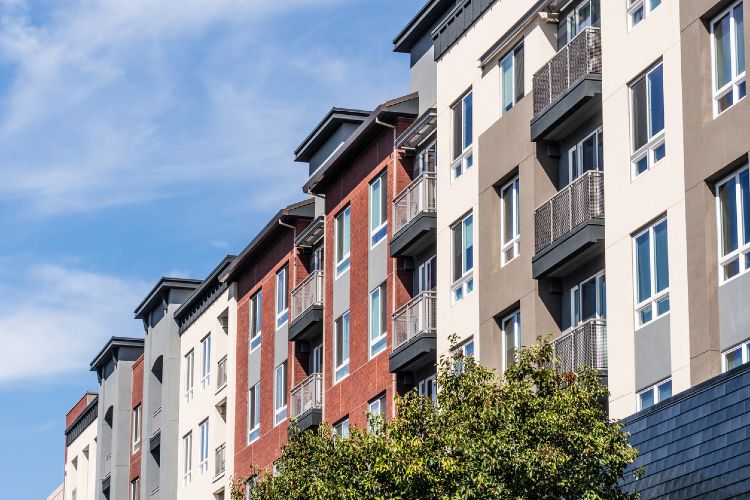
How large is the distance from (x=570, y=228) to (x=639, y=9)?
473 cm

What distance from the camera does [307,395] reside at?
158 feet

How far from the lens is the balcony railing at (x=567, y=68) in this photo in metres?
32.4

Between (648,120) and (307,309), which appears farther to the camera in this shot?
(307,309)

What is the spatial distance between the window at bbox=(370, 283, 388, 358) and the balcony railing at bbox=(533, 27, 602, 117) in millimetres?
10457

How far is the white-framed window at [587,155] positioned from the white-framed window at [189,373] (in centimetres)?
3041

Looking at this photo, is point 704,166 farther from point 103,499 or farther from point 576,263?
point 103,499

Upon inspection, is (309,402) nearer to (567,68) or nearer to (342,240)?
(342,240)

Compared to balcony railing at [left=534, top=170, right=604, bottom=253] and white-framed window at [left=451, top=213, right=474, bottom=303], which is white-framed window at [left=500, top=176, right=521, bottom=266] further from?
white-framed window at [left=451, top=213, right=474, bottom=303]

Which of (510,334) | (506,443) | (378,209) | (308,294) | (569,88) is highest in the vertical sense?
(378,209)

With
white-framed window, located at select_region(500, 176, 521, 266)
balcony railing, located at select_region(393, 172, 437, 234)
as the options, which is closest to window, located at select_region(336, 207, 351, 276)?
balcony railing, located at select_region(393, 172, 437, 234)

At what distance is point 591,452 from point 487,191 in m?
12.4

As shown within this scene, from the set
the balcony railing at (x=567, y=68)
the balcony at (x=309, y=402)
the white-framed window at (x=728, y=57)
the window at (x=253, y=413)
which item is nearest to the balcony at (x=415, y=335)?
the balcony at (x=309, y=402)

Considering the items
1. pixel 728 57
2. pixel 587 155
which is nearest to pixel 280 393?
pixel 587 155

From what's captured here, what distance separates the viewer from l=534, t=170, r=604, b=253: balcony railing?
104ft
